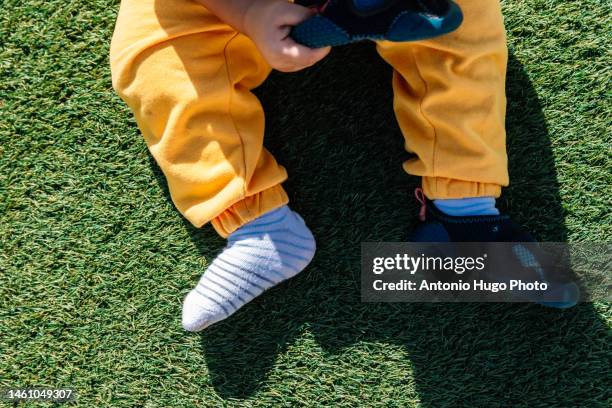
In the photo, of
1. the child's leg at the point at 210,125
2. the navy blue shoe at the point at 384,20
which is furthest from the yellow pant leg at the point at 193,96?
the navy blue shoe at the point at 384,20

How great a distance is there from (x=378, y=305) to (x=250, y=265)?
29 centimetres

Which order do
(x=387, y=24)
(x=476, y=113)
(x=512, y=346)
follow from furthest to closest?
1. (x=512, y=346)
2. (x=476, y=113)
3. (x=387, y=24)

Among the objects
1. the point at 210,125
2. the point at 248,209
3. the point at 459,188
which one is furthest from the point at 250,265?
the point at 459,188

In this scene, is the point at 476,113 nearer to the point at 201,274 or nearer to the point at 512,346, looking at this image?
the point at 512,346

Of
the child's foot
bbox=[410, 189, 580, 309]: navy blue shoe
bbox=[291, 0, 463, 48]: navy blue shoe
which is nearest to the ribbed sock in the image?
bbox=[410, 189, 580, 309]: navy blue shoe

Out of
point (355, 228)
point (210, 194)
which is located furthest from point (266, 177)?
point (355, 228)

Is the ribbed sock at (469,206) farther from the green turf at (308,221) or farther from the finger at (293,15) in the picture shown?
the finger at (293,15)

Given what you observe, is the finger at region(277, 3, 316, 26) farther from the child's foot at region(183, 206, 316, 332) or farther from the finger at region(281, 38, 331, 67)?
the child's foot at region(183, 206, 316, 332)

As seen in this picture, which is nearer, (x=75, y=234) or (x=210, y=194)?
(x=210, y=194)

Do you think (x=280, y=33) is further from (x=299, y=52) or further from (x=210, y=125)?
(x=210, y=125)

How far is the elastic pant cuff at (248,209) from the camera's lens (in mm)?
1262

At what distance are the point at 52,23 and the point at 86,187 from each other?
0.36 meters

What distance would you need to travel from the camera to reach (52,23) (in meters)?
1.43

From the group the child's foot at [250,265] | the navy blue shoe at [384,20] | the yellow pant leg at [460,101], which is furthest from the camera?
the child's foot at [250,265]
